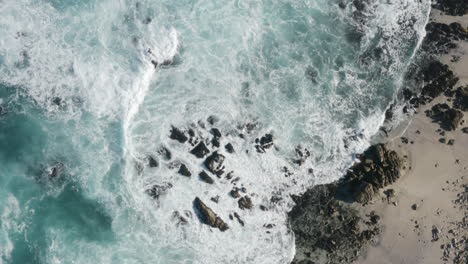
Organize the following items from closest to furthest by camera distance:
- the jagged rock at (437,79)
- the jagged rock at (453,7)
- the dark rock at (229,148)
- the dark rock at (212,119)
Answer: the dark rock at (229,148), the dark rock at (212,119), the jagged rock at (437,79), the jagged rock at (453,7)

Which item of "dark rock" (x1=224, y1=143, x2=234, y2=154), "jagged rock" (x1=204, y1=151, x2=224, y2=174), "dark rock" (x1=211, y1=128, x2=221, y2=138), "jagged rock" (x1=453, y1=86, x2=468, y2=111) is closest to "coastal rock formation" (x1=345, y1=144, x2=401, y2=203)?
"jagged rock" (x1=453, y1=86, x2=468, y2=111)

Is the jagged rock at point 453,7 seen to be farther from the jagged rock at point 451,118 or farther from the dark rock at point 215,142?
the dark rock at point 215,142

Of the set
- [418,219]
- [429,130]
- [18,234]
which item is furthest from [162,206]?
[429,130]

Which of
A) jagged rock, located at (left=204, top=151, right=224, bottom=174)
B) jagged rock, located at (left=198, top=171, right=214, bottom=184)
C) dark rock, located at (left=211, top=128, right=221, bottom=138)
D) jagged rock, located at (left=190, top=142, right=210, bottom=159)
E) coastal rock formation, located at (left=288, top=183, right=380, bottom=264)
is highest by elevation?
dark rock, located at (left=211, top=128, right=221, bottom=138)

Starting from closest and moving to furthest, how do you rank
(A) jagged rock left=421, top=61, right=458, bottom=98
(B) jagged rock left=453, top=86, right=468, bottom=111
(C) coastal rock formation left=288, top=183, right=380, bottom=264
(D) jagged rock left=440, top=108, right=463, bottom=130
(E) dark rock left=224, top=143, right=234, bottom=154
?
(C) coastal rock formation left=288, top=183, right=380, bottom=264, (E) dark rock left=224, top=143, right=234, bottom=154, (D) jagged rock left=440, top=108, right=463, bottom=130, (B) jagged rock left=453, top=86, right=468, bottom=111, (A) jagged rock left=421, top=61, right=458, bottom=98

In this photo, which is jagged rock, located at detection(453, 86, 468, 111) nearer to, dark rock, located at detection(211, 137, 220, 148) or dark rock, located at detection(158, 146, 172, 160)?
dark rock, located at detection(211, 137, 220, 148)

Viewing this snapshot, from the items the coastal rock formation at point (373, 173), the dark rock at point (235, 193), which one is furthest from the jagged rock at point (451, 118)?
the dark rock at point (235, 193)

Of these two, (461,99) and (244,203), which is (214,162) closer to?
(244,203)
